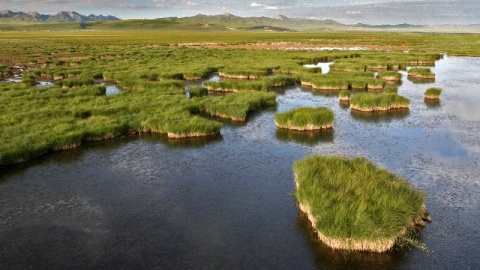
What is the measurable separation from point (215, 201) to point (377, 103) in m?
18.7

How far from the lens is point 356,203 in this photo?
12.4m

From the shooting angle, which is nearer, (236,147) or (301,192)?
(301,192)

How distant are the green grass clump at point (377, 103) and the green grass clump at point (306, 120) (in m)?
5.77

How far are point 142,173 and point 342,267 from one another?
33.1 ft

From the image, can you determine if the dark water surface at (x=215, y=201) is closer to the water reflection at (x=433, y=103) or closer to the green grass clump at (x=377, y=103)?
the green grass clump at (x=377, y=103)

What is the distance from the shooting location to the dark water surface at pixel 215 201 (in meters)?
11.5

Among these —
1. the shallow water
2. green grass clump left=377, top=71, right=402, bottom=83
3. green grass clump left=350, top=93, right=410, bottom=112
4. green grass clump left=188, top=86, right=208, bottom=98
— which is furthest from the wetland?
green grass clump left=377, top=71, right=402, bottom=83

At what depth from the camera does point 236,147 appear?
70.4ft

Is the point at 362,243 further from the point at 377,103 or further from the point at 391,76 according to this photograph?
the point at 391,76

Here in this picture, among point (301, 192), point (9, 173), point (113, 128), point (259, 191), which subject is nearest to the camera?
point (301, 192)

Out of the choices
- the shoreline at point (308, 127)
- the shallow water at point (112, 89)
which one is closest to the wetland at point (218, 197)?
the shoreline at point (308, 127)

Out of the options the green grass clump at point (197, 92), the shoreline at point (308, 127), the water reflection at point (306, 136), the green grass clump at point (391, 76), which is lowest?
the water reflection at point (306, 136)

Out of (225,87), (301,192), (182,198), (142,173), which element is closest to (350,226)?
(301,192)

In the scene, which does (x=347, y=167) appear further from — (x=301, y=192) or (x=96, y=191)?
(x=96, y=191)
